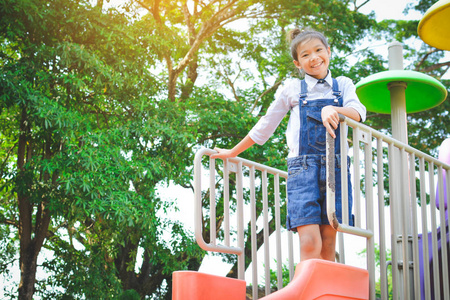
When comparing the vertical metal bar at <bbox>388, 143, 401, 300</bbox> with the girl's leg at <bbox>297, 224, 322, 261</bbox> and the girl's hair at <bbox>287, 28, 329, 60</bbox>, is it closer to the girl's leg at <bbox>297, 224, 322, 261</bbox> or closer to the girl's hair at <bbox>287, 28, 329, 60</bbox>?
the girl's leg at <bbox>297, 224, 322, 261</bbox>

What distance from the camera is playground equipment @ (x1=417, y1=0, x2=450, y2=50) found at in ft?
9.39

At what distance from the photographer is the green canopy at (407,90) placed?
3453 millimetres

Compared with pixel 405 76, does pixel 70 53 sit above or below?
above

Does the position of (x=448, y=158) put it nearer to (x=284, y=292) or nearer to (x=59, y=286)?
(x=284, y=292)

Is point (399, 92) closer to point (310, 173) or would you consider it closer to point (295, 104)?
point (295, 104)

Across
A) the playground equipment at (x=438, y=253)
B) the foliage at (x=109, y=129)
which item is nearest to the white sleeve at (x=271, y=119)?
the playground equipment at (x=438, y=253)

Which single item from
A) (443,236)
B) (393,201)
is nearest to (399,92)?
(443,236)

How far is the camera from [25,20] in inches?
319

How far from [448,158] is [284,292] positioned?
1.83 metres

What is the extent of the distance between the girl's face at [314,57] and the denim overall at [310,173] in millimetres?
109

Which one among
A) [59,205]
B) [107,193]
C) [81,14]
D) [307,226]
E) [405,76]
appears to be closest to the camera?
[307,226]

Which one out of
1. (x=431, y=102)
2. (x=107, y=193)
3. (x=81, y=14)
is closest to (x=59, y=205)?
(x=107, y=193)

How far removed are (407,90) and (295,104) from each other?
1958mm

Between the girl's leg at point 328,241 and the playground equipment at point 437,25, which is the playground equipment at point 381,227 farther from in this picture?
the girl's leg at point 328,241
